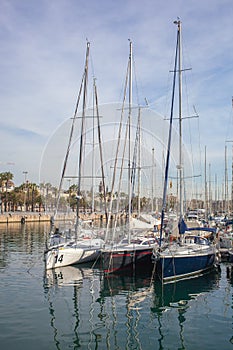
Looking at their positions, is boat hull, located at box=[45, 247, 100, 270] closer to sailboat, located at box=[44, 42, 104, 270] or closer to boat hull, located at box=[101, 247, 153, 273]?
sailboat, located at box=[44, 42, 104, 270]

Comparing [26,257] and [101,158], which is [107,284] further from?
[101,158]

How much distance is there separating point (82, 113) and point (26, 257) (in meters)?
14.5

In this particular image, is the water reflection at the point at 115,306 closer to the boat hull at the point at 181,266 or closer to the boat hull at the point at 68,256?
the boat hull at the point at 181,266

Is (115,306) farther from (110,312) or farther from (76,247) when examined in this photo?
(76,247)

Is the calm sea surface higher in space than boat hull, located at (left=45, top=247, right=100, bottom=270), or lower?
lower

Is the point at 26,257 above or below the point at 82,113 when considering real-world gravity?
below

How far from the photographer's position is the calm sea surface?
47.9ft

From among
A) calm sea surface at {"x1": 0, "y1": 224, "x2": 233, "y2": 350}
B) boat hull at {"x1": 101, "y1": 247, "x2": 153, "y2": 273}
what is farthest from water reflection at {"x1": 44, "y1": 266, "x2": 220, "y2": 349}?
boat hull at {"x1": 101, "y1": 247, "x2": 153, "y2": 273}

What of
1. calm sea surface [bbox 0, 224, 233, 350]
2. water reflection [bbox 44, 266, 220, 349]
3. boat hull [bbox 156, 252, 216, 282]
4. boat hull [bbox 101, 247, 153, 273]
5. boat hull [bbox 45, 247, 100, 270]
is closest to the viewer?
calm sea surface [bbox 0, 224, 233, 350]

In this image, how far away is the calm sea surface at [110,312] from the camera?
1459cm

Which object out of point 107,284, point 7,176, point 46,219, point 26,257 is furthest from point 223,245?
point 7,176

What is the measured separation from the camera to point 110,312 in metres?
18.3

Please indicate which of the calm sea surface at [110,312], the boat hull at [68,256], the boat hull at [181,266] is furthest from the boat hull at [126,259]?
the boat hull at [68,256]

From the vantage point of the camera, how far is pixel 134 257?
89.4 feet
